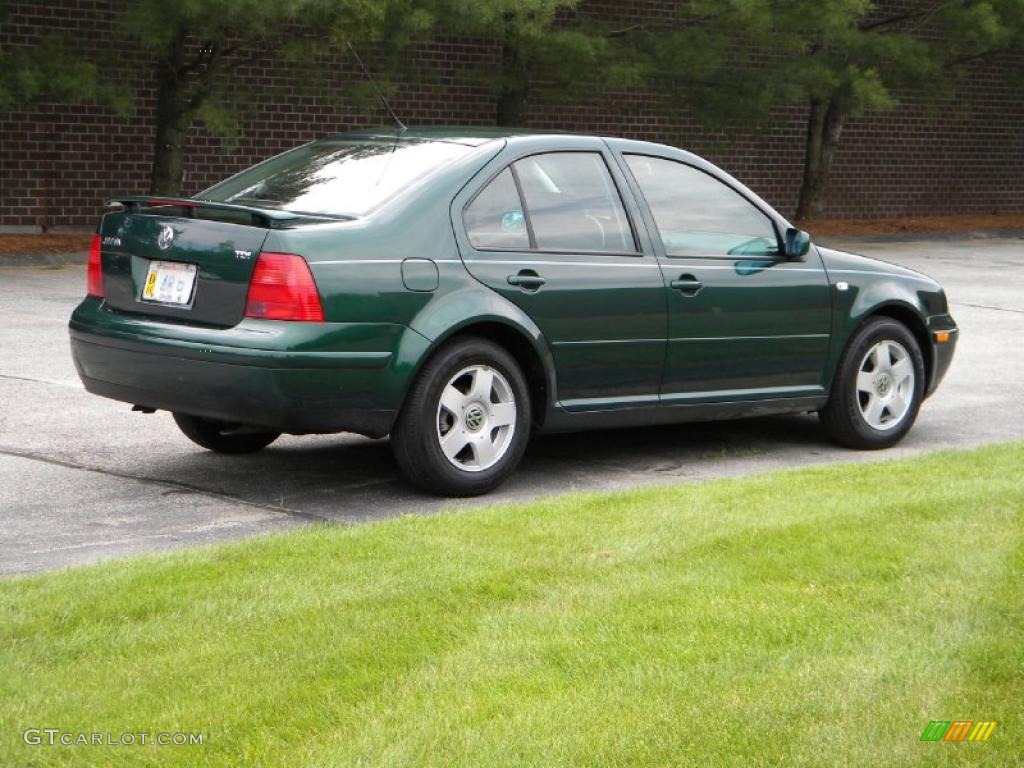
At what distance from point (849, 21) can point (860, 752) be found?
1989 cm

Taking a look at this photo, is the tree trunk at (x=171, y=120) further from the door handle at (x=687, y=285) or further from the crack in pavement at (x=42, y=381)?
the door handle at (x=687, y=285)

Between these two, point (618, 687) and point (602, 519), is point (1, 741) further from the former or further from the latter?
point (602, 519)

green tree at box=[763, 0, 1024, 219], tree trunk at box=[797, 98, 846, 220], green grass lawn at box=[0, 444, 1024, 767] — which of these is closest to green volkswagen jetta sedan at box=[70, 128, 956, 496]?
green grass lawn at box=[0, 444, 1024, 767]

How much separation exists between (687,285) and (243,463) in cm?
224

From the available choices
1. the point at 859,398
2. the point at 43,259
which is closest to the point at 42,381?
the point at 859,398

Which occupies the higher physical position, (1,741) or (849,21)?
(849,21)

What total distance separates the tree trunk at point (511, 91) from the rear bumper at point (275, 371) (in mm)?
14867

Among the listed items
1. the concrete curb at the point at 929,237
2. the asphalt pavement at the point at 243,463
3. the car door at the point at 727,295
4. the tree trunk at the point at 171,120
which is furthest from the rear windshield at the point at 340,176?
the concrete curb at the point at 929,237

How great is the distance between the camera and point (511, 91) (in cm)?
2194

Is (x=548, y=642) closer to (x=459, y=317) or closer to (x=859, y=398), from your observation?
Answer: (x=459, y=317)

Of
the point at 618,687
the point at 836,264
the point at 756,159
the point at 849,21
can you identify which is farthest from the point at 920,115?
the point at 618,687

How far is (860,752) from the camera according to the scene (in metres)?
3.89

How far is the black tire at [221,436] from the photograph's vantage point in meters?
7.91

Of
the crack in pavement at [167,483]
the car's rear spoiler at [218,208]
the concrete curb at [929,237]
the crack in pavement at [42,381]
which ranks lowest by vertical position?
the concrete curb at [929,237]
